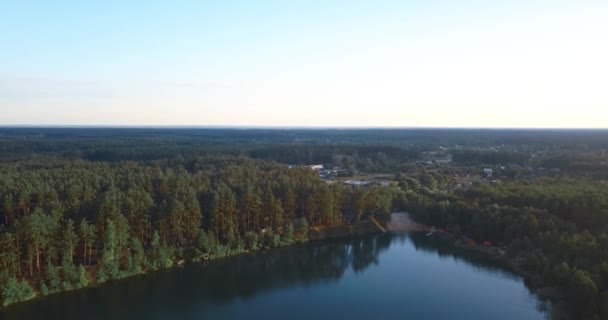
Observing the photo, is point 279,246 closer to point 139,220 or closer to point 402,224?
point 139,220

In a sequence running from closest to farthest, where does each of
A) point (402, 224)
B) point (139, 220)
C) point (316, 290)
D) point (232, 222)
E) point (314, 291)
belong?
point (314, 291), point (316, 290), point (139, 220), point (232, 222), point (402, 224)

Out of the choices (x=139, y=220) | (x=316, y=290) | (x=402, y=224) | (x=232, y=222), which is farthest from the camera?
(x=402, y=224)

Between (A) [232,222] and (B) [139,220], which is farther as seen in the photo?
(A) [232,222]

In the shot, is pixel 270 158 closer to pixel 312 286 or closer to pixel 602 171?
pixel 602 171

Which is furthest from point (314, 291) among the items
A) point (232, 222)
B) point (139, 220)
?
point (139, 220)

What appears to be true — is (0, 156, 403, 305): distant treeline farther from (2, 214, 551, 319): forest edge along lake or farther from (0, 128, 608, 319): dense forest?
(2, 214, 551, 319): forest edge along lake

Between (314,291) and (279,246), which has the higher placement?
(279,246)

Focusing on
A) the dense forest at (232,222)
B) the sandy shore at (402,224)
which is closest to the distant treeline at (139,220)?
the dense forest at (232,222)

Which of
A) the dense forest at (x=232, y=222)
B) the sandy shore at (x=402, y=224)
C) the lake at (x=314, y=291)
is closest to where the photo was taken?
the lake at (x=314, y=291)

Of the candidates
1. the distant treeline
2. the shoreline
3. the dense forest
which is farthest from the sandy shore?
the shoreline

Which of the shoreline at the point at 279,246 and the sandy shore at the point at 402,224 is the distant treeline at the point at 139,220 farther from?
the sandy shore at the point at 402,224
